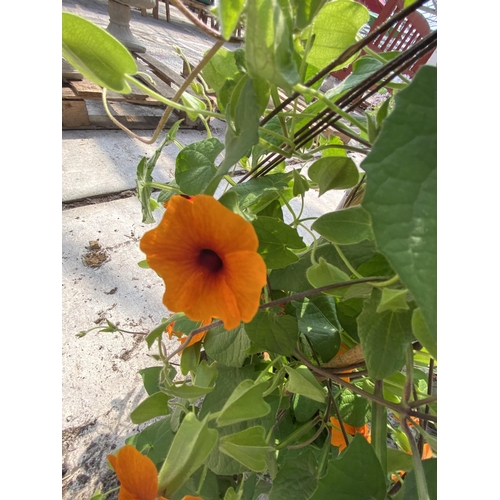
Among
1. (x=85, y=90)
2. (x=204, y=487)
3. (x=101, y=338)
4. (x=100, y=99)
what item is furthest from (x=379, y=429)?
(x=100, y=99)

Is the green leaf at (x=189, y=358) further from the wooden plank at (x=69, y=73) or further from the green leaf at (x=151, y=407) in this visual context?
the wooden plank at (x=69, y=73)

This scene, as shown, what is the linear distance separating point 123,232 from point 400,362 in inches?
38.3

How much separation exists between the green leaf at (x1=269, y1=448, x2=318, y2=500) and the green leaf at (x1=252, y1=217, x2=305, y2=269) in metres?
0.20

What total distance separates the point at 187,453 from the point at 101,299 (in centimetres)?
71

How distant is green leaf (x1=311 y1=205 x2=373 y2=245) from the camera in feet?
0.70

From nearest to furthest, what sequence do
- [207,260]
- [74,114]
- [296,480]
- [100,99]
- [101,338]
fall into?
1. [207,260]
2. [296,480]
3. [101,338]
4. [74,114]
5. [100,99]

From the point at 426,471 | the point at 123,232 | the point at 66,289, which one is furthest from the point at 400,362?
the point at 123,232

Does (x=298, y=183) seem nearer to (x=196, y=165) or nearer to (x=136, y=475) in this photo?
(x=196, y=165)

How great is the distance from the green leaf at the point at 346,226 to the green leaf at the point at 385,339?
36mm

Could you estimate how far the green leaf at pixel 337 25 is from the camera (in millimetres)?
240

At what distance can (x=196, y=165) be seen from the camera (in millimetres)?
303

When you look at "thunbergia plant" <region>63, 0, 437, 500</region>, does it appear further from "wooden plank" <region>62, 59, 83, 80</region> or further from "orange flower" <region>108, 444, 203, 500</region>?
"wooden plank" <region>62, 59, 83, 80</region>

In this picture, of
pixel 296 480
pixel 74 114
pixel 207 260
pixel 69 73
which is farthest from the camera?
pixel 74 114

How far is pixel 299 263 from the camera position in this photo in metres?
0.31
